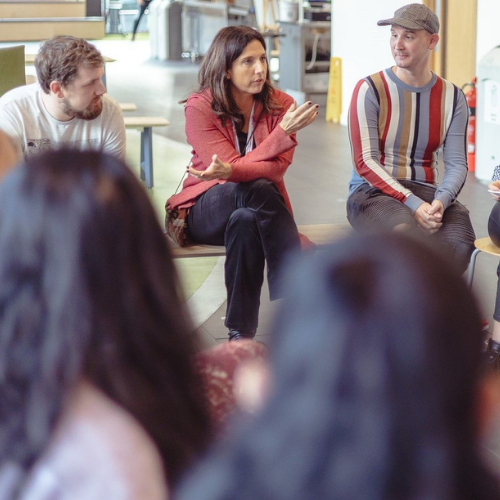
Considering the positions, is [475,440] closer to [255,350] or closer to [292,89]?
[255,350]

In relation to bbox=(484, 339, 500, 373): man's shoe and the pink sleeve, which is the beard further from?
bbox=(484, 339, 500, 373): man's shoe

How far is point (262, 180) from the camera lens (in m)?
3.12

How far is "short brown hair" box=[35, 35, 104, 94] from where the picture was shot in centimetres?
314

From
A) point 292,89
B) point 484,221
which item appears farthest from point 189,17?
point 484,221

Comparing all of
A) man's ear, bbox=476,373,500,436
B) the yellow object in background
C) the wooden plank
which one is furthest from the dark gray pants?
the yellow object in background

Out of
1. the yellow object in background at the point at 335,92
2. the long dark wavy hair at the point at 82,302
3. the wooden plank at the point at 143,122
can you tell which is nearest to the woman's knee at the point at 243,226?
the long dark wavy hair at the point at 82,302

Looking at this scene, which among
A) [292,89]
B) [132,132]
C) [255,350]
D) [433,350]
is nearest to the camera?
[433,350]

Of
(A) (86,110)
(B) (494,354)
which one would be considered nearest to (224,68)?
(A) (86,110)

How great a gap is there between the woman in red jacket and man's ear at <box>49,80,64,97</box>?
478mm

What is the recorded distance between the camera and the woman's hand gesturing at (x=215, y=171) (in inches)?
120

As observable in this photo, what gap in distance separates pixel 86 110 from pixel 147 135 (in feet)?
9.59

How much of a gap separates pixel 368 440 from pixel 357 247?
0.48 feet

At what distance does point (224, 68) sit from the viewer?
10.7 ft

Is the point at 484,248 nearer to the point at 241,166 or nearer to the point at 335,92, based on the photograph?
the point at 241,166
